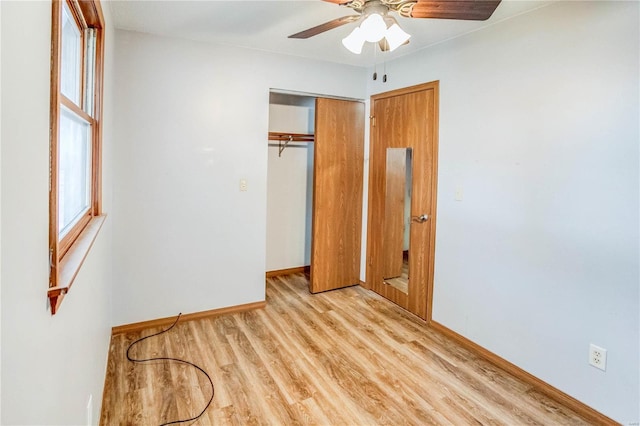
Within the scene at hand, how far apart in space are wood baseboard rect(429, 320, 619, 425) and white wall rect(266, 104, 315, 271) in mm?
2019

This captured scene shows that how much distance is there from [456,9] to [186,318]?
2.90 metres

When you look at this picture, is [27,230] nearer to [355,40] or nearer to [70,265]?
[70,265]

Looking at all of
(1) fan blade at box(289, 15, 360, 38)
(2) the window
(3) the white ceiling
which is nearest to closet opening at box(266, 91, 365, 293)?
(3) the white ceiling

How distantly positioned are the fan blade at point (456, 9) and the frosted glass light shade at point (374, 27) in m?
0.18

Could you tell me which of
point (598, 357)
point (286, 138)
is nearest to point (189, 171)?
point (286, 138)

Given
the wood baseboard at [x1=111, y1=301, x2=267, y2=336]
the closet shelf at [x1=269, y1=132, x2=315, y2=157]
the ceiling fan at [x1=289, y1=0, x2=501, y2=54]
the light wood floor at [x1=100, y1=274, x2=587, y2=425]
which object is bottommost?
the light wood floor at [x1=100, y1=274, x2=587, y2=425]

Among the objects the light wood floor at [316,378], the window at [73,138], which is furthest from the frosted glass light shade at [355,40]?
the light wood floor at [316,378]

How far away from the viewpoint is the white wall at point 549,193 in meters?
1.94

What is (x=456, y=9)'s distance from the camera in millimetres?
1744

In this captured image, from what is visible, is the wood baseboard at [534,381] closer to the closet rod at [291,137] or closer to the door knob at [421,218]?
the door knob at [421,218]

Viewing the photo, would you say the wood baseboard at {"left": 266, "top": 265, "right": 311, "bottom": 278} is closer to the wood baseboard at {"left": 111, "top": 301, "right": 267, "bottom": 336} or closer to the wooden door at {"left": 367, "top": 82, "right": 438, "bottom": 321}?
the wood baseboard at {"left": 111, "top": 301, "right": 267, "bottom": 336}

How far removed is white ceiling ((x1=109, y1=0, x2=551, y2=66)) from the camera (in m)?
2.31

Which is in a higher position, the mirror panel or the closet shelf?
the closet shelf


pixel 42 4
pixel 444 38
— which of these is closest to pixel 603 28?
pixel 444 38
